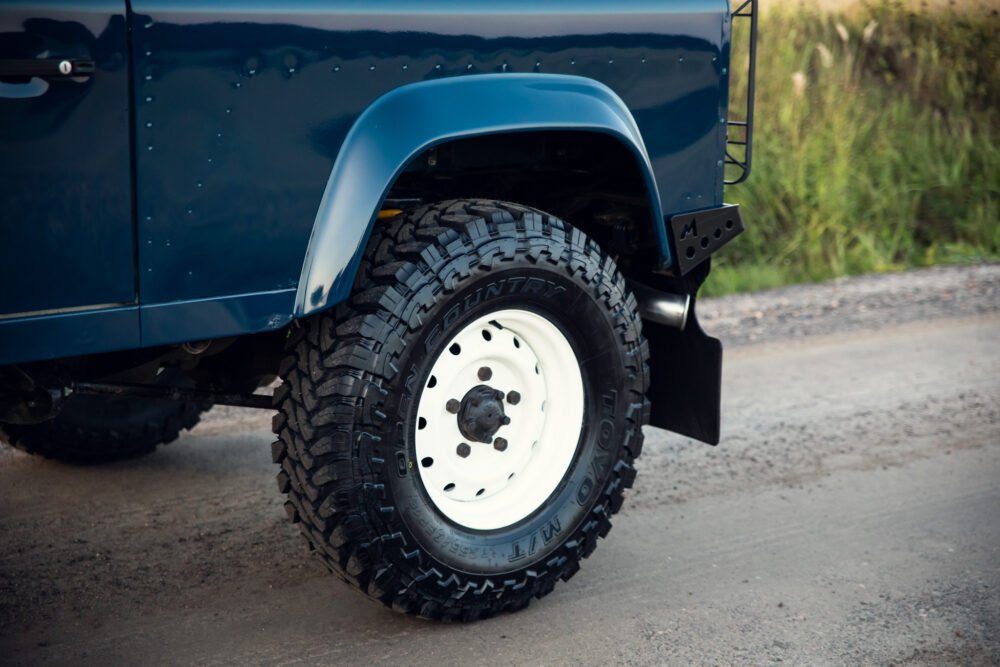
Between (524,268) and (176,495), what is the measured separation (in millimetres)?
1711

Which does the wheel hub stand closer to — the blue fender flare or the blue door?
the blue fender flare

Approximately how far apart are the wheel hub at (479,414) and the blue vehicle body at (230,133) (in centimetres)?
52

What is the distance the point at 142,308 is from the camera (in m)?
2.60

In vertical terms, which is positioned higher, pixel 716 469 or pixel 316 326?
pixel 316 326

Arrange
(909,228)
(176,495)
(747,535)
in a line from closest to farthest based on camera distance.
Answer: (747,535), (176,495), (909,228)

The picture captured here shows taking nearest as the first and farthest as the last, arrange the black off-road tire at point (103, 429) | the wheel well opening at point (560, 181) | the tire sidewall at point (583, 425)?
the tire sidewall at point (583, 425), the wheel well opening at point (560, 181), the black off-road tire at point (103, 429)

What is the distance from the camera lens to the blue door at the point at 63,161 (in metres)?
2.35

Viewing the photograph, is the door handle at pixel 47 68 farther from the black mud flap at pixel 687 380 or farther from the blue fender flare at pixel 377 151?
the black mud flap at pixel 687 380

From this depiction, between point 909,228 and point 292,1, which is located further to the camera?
A: point 909,228

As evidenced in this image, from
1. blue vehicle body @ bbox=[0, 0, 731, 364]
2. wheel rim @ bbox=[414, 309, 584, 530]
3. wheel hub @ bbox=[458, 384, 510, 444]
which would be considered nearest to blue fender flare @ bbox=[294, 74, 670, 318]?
blue vehicle body @ bbox=[0, 0, 731, 364]

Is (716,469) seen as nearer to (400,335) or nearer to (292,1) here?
(400,335)

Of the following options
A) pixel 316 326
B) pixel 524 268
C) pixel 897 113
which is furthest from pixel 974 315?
pixel 316 326

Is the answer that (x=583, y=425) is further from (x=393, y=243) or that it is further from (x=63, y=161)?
(x=63, y=161)

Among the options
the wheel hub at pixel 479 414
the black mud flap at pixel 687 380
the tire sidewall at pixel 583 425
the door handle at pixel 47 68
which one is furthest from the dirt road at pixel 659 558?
the door handle at pixel 47 68
